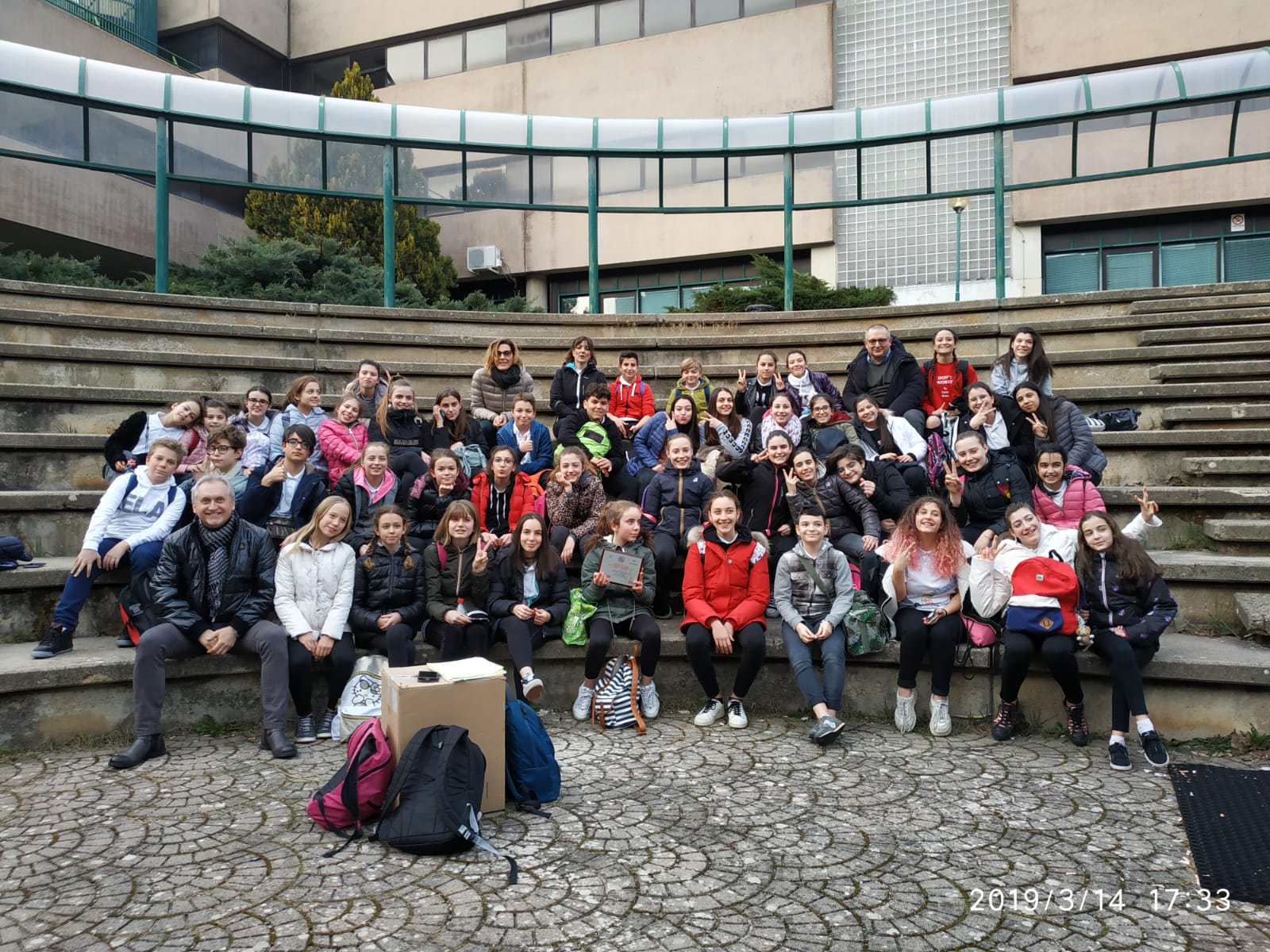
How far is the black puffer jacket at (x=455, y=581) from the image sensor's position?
5.96 m

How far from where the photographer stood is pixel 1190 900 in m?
3.35

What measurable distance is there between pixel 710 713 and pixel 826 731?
777 mm

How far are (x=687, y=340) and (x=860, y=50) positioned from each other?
47.5 feet

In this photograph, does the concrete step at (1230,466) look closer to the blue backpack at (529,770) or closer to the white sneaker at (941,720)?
the white sneaker at (941,720)

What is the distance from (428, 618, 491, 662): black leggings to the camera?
5758 mm

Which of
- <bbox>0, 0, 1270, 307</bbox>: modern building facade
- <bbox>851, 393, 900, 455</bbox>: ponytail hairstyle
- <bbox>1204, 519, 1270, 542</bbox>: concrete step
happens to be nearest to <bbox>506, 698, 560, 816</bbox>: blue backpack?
<bbox>851, 393, 900, 455</bbox>: ponytail hairstyle

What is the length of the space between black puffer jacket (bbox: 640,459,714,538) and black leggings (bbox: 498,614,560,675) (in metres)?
1.33

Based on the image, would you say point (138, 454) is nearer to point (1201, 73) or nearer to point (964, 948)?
point (964, 948)

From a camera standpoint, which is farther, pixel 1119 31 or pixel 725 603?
pixel 1119 31

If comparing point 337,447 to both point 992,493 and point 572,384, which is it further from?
point 992,493

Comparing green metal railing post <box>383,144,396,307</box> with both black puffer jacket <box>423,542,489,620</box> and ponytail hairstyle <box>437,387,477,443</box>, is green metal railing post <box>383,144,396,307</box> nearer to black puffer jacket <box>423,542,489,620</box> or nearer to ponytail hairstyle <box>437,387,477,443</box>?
ponytail hairstyle <box>437,387,477,443</box>

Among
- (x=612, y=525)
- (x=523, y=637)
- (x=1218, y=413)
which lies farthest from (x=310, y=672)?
(x=1218, y=413)

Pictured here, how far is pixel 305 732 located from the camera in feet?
17.3

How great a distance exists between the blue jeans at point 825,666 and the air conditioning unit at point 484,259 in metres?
20.8
